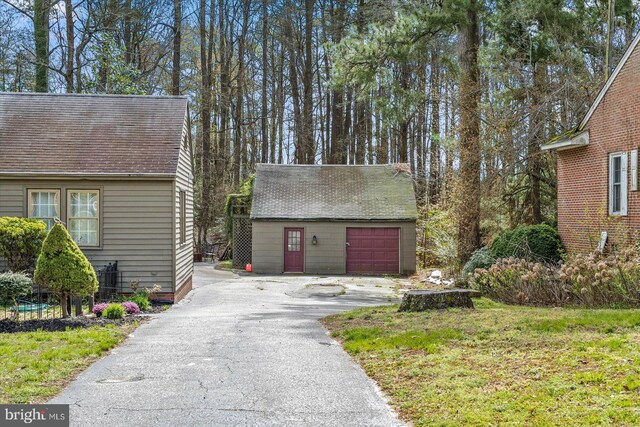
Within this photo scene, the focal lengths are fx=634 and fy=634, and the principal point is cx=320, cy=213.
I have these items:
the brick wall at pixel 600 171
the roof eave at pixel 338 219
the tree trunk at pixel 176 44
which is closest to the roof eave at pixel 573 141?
the brick wall at pixel 600 171

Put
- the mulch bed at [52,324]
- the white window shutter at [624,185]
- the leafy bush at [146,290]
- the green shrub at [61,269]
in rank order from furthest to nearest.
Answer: the white window shutter at [624,185]
the leafy bush at [146,290]
the green shrub at [61,269]
the mulch bed at [52,324]

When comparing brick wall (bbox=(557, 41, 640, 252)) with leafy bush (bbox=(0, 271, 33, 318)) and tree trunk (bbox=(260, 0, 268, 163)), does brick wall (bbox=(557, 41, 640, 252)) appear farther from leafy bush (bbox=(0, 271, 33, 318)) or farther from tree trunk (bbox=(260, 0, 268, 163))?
tree trunk (bbox=(260, 0, 268, 163))

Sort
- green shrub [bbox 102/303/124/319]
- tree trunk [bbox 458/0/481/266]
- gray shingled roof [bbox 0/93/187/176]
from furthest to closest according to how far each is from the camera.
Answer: tree trunk [bbox 458/0/481/266] < gray shingled roof [bbox 0/93/187/176] < green shrub [bbox 102/303/124/319]

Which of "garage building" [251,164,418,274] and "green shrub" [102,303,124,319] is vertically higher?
"garage building" [251,164,418,274]

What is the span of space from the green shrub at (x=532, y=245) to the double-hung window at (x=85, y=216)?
10840mm

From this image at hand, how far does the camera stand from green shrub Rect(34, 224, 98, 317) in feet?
38.0

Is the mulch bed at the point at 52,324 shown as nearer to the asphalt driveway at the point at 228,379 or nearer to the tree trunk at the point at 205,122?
the asphalt driveway at the point at 228,379

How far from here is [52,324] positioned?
11.1 meters

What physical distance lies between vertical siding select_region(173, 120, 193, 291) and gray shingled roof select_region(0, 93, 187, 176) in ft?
2.37

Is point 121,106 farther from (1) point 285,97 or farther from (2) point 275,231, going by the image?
(1) point 285,97

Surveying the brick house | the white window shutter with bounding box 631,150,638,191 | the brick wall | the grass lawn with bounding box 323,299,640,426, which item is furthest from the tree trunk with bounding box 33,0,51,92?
the white window shutter with bounding box 631,150,638,191
